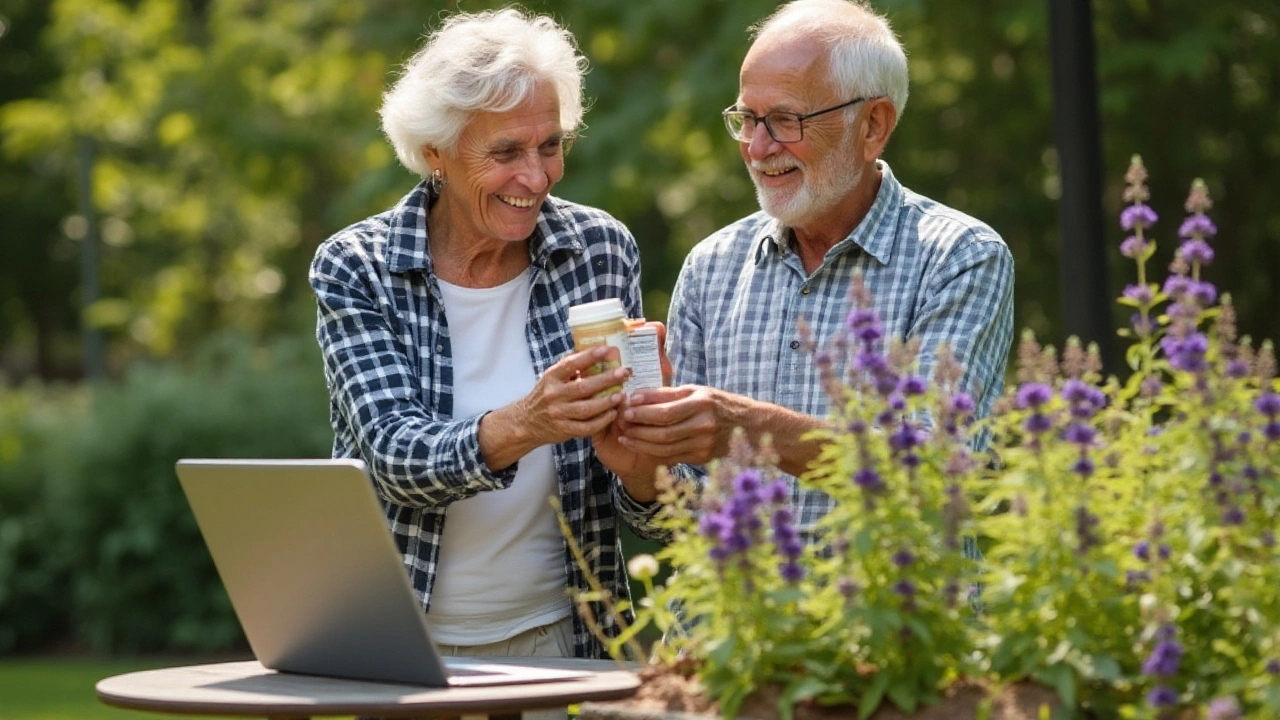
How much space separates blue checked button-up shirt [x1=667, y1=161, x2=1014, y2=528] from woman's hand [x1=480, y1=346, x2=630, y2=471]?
48 centimetres

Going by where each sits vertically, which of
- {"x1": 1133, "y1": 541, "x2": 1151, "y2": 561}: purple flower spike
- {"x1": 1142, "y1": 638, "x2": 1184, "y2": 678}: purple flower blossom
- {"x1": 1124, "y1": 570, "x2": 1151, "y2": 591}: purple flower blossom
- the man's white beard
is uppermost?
the man's white beard

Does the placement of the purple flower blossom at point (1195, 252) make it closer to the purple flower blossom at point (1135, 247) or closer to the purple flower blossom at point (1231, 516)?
the purple flower blossom at point (1135, 247)

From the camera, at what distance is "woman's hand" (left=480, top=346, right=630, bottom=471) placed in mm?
3074

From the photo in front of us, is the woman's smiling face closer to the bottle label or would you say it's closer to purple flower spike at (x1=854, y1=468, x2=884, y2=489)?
the bottle label

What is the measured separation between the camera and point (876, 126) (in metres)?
3.74

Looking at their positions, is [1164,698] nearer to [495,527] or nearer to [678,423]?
[678,423]

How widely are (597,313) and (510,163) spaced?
58 cm

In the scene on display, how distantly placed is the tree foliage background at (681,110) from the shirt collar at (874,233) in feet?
14.9

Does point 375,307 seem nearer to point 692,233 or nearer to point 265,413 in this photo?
point 265,413

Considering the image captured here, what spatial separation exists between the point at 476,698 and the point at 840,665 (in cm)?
52

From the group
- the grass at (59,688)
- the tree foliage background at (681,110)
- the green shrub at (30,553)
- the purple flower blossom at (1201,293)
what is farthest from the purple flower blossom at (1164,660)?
the green shrub at (30,553)

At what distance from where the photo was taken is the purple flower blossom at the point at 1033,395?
235 cm

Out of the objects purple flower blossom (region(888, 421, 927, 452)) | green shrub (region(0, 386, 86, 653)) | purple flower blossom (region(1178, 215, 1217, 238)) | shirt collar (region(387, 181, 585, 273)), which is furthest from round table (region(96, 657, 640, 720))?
green shrub (region(0, 386, 86, 653))

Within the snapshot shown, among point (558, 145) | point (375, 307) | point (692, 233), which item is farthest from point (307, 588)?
point (692, 233)
